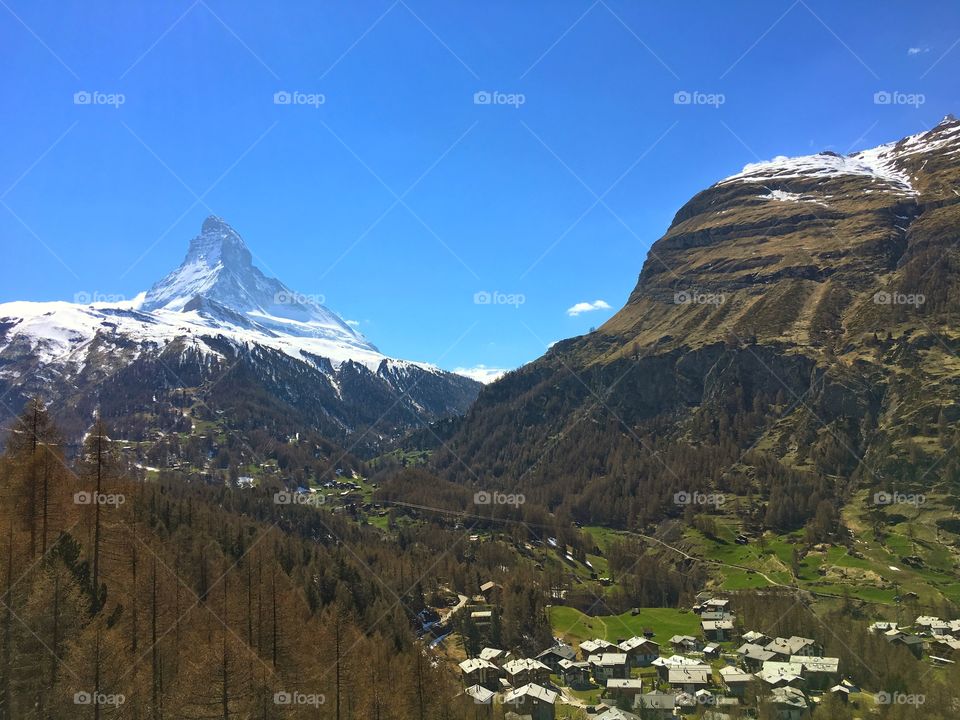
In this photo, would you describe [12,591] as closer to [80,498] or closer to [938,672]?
[80,498]

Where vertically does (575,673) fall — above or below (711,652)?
below

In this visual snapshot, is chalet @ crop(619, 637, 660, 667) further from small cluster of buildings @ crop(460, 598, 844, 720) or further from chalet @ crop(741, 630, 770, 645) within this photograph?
chalet @ crop(741, 630, 770, 645)

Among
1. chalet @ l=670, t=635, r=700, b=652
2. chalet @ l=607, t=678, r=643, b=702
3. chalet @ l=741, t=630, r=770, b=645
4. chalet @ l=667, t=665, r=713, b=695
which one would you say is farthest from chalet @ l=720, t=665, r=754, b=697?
chalet @ l=670, t=635, r=700, b=652

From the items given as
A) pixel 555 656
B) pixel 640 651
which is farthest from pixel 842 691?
pixel 555 656

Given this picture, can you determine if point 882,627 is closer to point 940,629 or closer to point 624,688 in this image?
point 940,629
